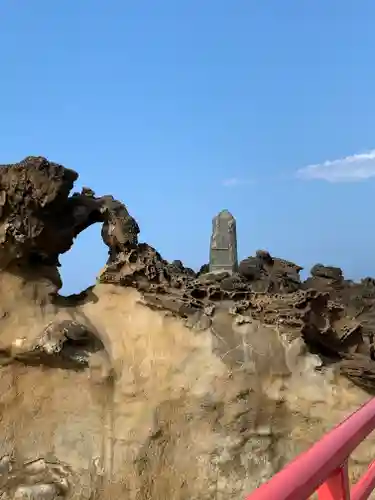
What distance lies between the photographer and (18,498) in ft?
17.6

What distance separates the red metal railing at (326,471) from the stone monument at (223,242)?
23.7 feet

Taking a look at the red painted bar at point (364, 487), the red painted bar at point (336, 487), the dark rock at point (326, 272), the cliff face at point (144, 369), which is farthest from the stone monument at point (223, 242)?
the red painted bar at point (336, 487)

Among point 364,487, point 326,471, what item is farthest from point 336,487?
point 364,487

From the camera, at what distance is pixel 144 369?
226 inches

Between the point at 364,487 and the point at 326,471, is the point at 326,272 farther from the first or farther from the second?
the point at 326,471

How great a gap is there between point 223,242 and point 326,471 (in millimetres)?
7877

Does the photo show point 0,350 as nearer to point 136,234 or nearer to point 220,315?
point 136,234

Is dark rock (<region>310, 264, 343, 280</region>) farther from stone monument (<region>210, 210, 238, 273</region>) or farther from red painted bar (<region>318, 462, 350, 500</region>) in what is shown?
red painted bar (<region>318, 462, 350, 500</region>)

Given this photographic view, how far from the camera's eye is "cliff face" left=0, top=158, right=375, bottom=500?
17.7 ft

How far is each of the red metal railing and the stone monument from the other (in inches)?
284

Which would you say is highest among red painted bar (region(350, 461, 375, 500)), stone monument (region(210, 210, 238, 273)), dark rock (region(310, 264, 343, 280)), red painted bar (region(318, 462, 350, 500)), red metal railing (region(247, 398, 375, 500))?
stone monument (region(210, 210, 238, 273))

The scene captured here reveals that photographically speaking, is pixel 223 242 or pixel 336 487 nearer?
pixel 336 487

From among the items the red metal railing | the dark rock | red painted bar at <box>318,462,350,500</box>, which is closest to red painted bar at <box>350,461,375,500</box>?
the red metal railing

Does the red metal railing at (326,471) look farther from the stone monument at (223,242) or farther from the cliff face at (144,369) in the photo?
the stone monument at (223,242)
